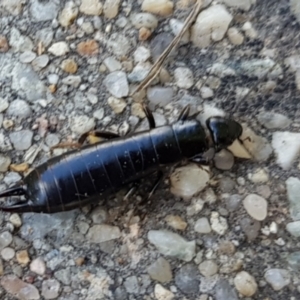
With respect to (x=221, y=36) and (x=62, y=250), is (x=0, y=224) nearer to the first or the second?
(x=62, y=250)

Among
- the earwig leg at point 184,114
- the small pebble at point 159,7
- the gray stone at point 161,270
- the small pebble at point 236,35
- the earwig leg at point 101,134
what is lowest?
the gray stone at point 161,270

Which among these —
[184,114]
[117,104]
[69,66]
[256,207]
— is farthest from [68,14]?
[256,207]

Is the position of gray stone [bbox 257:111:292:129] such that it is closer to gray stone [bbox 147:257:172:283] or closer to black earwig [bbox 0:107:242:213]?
black earwig [bbox 0:107:242:213]

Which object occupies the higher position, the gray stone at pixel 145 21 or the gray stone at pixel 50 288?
the gray stone at pixel 145 21

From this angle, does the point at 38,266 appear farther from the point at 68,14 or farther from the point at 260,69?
the point at 260,69

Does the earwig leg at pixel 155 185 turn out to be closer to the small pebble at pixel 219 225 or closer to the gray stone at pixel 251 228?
the small pebble at pixel 219 225

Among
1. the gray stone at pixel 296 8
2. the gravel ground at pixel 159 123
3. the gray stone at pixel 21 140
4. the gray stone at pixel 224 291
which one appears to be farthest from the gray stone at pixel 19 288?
the gray stone at pixel 296 8
